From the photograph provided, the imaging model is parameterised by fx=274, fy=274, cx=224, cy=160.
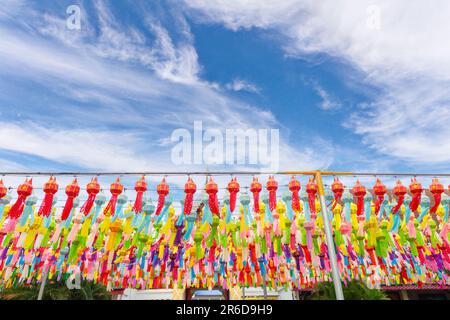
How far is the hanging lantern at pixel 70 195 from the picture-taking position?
5.27 m

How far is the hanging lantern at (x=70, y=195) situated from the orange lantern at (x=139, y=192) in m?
1.18

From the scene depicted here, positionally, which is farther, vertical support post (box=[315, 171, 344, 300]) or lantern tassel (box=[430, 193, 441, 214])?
lantern tassel (box=[430, 193, 441, 214])

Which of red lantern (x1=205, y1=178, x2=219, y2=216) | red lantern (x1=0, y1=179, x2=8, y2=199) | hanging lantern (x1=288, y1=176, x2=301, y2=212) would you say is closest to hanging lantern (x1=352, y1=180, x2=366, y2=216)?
hanging lantern (x1=288, y1=176, x2=301, y2=212)

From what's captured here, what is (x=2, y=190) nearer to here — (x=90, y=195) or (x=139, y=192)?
(x=90, y=195)

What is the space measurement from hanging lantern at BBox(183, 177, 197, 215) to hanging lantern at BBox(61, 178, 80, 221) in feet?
7.14

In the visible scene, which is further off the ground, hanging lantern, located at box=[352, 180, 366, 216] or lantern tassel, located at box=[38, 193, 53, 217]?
hanging lantern, located at box=[352, 180, 366, 216]

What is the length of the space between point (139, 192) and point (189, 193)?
1021 millimetres

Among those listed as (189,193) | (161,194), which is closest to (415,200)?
(189,193)

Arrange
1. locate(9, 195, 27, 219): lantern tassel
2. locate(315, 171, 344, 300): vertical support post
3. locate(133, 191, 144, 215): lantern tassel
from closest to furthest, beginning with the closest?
locate(315, 171, 344, 300): vertical support post, locate(9, 195, 27, 219): lantern tassel, locate(133, 191, 144, 215): lantern tassel

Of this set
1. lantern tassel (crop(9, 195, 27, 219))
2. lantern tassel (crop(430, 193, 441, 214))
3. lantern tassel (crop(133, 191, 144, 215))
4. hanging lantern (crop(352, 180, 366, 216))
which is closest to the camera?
lantern tassel (crop(9, 195, 27, 219))

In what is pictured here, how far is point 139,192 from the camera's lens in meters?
5.61

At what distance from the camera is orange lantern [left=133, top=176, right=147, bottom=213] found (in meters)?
5.52

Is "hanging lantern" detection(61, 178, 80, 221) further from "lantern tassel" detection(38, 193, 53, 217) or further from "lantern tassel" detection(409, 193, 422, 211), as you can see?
"lantern tassel" detection(409, 193, 422, 211)
